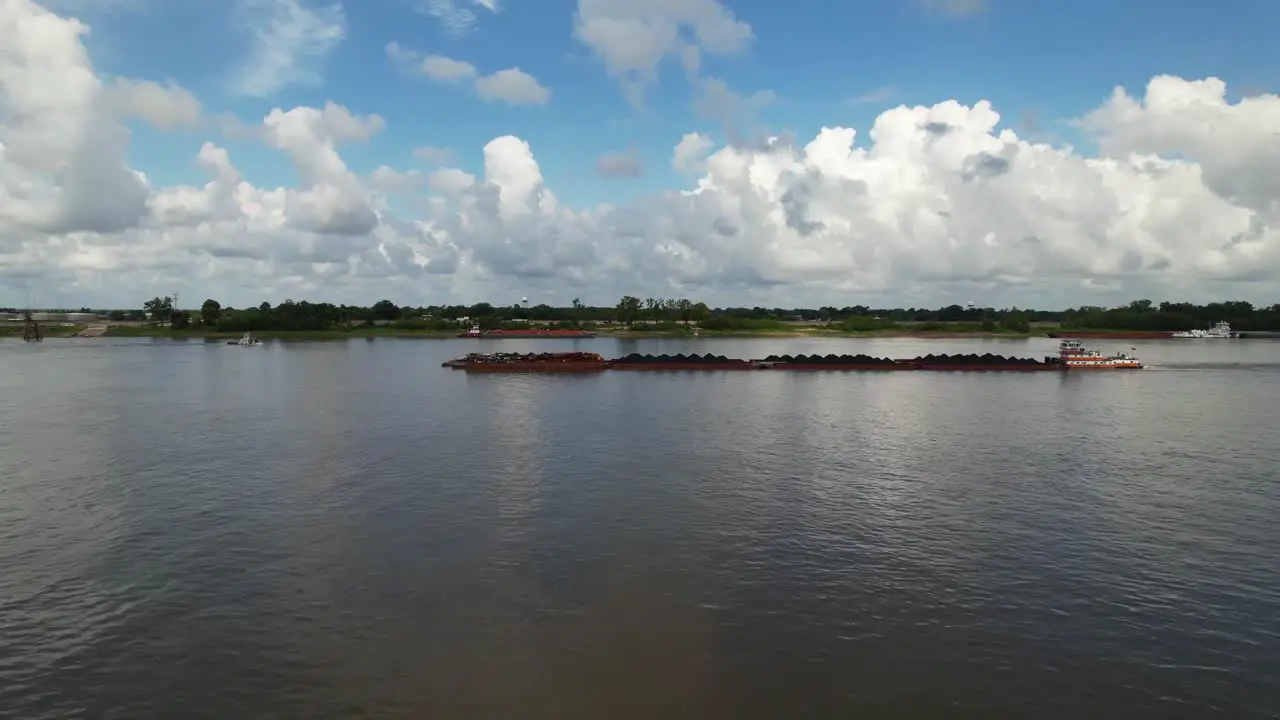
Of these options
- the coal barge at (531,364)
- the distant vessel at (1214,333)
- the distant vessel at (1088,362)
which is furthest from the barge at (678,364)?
the distant vessel at (1214,333)

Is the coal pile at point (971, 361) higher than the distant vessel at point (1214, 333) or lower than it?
lower

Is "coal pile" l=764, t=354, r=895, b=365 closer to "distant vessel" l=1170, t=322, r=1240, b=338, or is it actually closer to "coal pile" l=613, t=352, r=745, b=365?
"coal pile" l=613, t=352, r=745, b=365

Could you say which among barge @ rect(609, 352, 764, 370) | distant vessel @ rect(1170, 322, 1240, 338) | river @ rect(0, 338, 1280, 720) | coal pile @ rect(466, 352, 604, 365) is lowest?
river @ rect(0, 338, 1280, 720)

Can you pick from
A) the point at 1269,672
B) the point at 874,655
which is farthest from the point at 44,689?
the point at 1269,672

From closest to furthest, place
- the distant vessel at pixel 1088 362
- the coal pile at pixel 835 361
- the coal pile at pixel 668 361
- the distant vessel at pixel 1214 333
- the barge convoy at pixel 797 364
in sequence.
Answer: the barge convoy at pixel 797 364
the distant vessel at pixel 1088 362
the coal pile at pixel 668 361
the coal pile at pixel 835 361
the distant vessel at pixel 1214 333

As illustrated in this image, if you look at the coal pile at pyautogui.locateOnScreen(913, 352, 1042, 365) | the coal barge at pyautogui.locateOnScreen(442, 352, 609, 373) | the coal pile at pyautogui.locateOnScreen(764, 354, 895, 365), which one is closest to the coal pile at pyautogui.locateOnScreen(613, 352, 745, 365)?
the coal barge at pyautogui.locateOnScreen(442, 352, 609, 373)

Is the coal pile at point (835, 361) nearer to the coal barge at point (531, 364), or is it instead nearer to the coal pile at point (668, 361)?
the coal pile at point (668, 361)

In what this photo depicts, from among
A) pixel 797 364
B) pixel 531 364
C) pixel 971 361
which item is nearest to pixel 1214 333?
pixel 971 361

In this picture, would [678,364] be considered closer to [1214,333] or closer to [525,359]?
[525,359]

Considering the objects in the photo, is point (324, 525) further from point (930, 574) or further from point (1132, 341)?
point (1132, 341)
